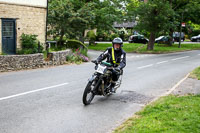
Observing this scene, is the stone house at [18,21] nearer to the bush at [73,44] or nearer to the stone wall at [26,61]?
the bush at [73,44]

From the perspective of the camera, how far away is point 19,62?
47.4 feet

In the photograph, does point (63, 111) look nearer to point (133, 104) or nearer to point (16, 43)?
point (133, 104)

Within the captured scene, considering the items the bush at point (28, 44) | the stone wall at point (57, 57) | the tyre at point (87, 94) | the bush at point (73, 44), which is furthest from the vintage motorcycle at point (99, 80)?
the bush at point (73, 44)

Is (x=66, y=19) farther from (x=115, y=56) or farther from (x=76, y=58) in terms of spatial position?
(x=115, y=56)

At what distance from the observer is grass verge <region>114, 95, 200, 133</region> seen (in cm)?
544

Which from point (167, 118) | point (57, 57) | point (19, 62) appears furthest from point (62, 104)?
point (57, 57)

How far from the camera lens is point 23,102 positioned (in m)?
7.68

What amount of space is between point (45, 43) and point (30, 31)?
1567 millimetres

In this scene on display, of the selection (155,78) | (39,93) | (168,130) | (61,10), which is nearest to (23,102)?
(39,93)

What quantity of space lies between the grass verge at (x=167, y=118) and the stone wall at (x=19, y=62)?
8.60m

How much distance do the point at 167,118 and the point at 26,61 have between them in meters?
10.2

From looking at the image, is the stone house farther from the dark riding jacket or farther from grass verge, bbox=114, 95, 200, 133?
grass verge, bbox=114, 95, 200, 133

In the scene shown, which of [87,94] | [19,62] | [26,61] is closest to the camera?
[87,94]

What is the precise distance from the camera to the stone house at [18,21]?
1862 cm
